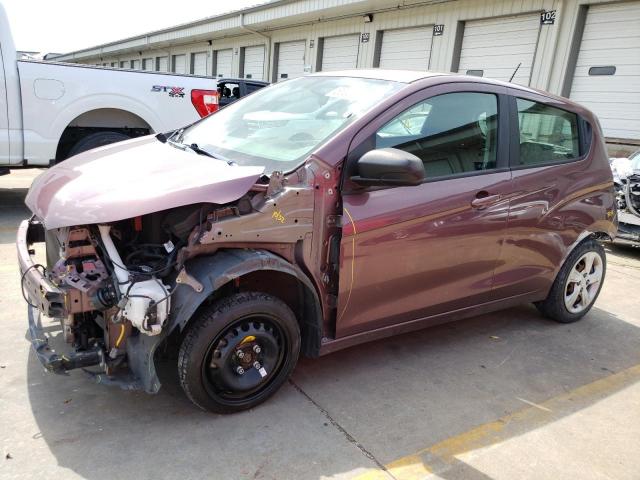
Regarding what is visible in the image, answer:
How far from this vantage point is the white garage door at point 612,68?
31.8ft

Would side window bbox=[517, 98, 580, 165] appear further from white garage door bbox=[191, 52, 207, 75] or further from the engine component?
white garage door bbox=[191, 52, 207, 75]

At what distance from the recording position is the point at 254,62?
2084 cm

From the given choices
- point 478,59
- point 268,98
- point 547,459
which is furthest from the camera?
point 478,59

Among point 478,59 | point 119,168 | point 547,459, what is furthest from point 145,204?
point 478,59

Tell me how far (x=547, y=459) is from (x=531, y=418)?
0.37m

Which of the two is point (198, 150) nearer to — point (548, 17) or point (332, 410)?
point (332, 410)

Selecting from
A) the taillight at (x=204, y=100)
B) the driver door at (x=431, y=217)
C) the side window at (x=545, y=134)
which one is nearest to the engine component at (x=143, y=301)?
the driver door at (x=431, y=217)

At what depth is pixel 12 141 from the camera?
615 centimetres

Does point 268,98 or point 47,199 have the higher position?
point 268,98

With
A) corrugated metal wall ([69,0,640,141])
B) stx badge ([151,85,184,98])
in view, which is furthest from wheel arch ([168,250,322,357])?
corrugated metal wall ([69,0,640,141])

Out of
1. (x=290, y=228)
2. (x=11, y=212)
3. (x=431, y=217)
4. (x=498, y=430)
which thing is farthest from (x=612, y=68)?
(x=11, y=212)

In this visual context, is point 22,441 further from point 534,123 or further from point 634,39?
point 634,39

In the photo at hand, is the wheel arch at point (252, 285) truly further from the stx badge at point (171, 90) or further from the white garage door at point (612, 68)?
the white garage door at point (612, 68)

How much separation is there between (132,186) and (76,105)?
14.9ft
